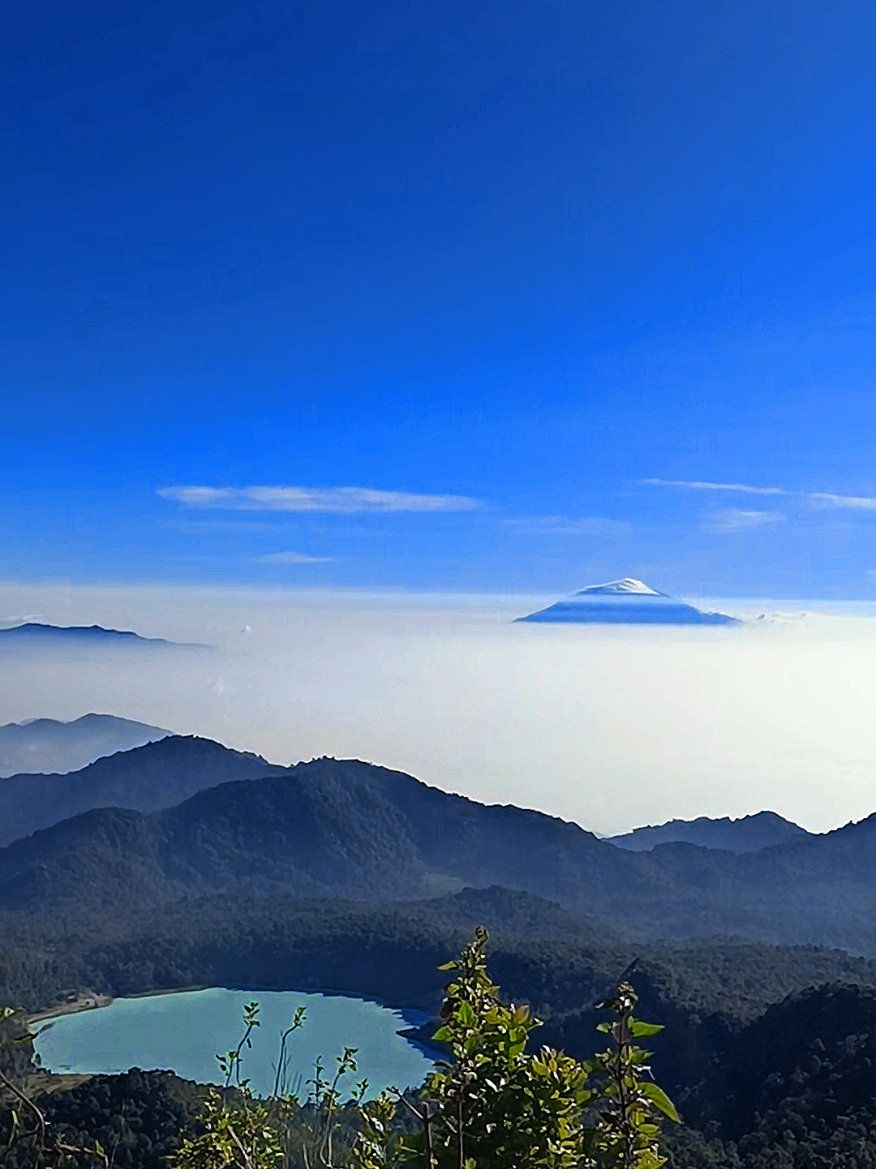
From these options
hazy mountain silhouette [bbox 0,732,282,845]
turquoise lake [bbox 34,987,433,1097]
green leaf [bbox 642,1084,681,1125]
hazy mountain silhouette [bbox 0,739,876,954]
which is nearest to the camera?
green leaf [bbox 642,1084,681,1125]

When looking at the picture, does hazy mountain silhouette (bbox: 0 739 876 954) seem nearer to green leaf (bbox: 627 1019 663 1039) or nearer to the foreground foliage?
the foreground foliage

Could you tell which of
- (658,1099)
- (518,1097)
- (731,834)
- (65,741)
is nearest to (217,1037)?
(518,1097)

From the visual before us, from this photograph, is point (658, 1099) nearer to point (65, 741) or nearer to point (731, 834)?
point (731, 834)

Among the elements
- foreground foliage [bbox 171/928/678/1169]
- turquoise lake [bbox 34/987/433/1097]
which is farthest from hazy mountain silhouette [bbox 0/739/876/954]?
foreground foliage [bbox 171/928/678/1169]

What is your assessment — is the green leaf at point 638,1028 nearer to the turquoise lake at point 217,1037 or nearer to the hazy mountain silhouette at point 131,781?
the turquoise lake at point 217,1037

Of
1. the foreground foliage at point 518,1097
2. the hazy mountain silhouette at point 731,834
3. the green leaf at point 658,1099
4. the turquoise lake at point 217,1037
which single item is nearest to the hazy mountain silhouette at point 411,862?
the hazy mountain silhouette at point 731,834

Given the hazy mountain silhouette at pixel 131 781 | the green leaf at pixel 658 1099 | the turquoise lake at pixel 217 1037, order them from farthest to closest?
the hazy mountain silhouette at pixel 131 781 < the turquoise lake at pixel 217 1037 < the green leaf at pixel 658 1099

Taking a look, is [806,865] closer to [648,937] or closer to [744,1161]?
[648,937]
